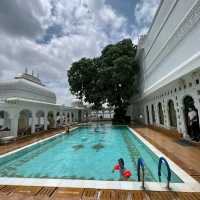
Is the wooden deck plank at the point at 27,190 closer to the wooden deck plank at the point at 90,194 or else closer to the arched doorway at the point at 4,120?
the wooden deck plank at the point at 90,194

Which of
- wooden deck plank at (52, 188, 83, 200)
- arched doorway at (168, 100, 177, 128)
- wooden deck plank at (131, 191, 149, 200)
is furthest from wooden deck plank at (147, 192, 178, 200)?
arched doorway at (168, 100, 177, 128)

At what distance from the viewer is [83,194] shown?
10.8 ft

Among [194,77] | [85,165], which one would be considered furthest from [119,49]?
[85,165]

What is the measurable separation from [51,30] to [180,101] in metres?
11.2

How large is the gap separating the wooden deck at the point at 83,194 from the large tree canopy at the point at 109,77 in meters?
15.1

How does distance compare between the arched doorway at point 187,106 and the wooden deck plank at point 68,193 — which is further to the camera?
the arched doorway at point 187,106

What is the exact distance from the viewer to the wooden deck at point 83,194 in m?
3.11

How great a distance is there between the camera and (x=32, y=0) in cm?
724

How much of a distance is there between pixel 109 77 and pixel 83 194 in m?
16.4

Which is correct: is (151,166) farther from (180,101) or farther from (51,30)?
(51,30)

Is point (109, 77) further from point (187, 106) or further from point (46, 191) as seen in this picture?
point (46, 191)

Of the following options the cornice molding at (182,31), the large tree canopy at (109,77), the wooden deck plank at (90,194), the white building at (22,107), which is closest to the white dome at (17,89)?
the white building at (22,107)

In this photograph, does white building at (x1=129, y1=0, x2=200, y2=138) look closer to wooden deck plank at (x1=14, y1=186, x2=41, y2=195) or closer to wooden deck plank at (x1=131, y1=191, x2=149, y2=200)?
wooden deck plank at (x1=131, y1=191, x2=149, y2=200)

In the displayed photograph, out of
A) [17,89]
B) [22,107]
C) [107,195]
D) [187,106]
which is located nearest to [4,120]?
[17,89]
